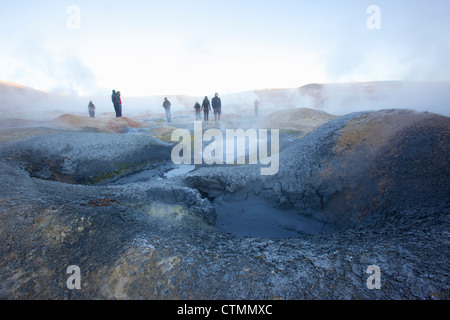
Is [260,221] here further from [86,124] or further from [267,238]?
[86,124]

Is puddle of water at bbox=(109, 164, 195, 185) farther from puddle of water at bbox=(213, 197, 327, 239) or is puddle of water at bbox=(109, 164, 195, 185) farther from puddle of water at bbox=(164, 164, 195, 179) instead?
puddle of water at bbox=(213, 197, 327, 239)

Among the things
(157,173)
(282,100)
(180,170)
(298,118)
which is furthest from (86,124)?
(282,100)

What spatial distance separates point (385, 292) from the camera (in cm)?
174

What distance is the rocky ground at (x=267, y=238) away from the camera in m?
1.91

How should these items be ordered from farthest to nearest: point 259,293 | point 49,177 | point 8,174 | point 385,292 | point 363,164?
point 49,177 → point 8,174 → point 363,164 → point 259,293 → point 385,292

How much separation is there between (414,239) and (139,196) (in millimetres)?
3646

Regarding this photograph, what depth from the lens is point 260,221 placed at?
3.83 meters

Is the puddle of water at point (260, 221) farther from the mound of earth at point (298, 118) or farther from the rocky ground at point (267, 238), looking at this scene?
the mound of earth at point (298, 118)

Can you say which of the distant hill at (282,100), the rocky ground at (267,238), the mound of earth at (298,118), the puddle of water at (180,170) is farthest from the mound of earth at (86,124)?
the distant hill at (282,100)

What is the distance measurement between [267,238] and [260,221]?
39.8 inches
